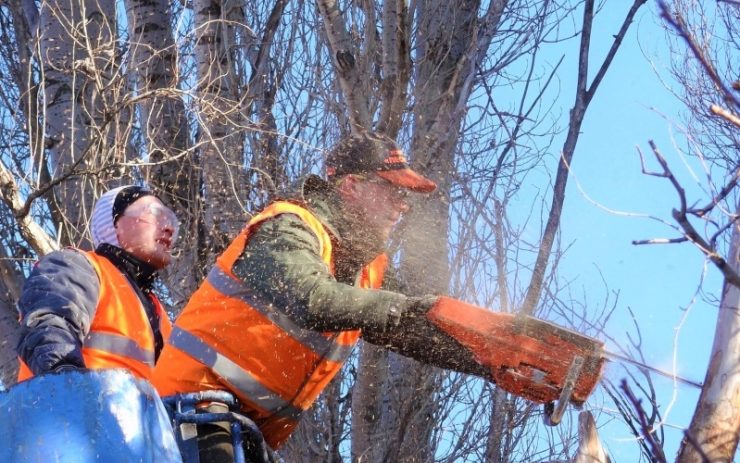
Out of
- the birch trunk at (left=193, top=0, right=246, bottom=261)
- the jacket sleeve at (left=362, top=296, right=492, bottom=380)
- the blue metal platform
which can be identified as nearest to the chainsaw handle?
the jacket sleeve at (left=362, top=296, right=492, bottom=380)

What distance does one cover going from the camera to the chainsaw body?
327cm

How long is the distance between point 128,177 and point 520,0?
3.00 m

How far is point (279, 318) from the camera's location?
341 cm

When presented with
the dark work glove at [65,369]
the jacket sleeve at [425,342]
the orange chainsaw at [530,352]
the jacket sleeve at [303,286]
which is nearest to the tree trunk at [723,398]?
the orange chainsaw at [530,352]

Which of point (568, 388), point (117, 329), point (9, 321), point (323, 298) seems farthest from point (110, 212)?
point (9, 321)

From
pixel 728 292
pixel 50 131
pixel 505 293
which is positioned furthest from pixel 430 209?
pixel 728 292

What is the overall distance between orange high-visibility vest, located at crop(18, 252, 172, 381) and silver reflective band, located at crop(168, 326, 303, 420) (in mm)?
210

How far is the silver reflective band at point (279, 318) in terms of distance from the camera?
3404 mm

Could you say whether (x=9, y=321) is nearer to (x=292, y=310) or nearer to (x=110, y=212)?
(x=110, y=212)

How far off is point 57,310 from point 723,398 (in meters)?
1.95

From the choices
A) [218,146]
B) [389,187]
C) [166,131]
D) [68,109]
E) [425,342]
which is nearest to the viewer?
[425,342]

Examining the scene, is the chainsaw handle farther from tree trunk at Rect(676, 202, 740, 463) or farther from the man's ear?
the man's ear

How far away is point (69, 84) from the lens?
7.12 m

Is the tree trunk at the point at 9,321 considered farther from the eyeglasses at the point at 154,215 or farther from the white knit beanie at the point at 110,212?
the eyeglasses at the point at 154,215
